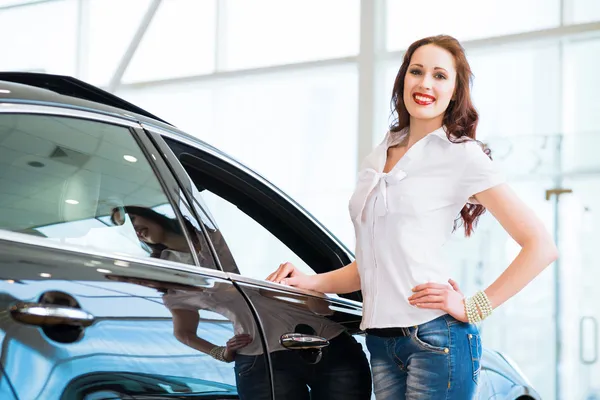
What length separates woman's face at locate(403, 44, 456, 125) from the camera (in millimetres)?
1925

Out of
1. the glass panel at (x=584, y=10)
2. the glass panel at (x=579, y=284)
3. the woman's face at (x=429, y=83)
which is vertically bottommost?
the glass panel at (x=579, y=284)

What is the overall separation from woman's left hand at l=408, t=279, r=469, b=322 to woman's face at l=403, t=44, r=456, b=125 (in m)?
0.41

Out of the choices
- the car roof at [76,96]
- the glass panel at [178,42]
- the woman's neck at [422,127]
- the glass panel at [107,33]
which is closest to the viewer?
the car roof at [76,96]

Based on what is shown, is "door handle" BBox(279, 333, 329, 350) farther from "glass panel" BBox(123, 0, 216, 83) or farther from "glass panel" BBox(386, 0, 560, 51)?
"glass panel" BBox(123, 0, 216, 83)

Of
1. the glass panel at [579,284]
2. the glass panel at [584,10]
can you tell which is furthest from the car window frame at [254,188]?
the glass panel at [584,10]

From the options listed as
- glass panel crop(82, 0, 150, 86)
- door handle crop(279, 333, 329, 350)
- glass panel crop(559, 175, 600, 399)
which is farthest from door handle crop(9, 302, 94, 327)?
glass panel crop(82, 0, 150, 86)

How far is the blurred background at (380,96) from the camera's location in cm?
603

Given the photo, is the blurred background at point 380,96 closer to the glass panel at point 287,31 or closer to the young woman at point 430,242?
the glass panel at point 287,31

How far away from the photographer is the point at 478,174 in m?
1.81

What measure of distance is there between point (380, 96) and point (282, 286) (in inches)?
190

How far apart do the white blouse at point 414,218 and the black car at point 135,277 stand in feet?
0.61

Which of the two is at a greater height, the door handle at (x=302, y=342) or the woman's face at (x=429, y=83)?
the woman's face at (x=429, y=83)

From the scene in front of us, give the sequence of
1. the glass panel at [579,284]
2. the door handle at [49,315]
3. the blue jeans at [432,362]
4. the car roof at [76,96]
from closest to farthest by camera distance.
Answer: the door handle at [49,315], the car roof at [76,96], the blue jeans at [432,362], the glass panel at [579,284]

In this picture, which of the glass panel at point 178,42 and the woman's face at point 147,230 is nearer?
the woman's face at point 147,230
